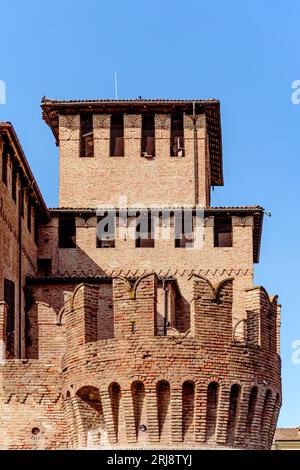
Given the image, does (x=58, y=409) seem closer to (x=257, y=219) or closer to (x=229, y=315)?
(x=229, y=315)

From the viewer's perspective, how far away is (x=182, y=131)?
59.0 m

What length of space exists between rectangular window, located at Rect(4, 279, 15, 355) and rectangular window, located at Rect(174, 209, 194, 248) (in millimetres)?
8757

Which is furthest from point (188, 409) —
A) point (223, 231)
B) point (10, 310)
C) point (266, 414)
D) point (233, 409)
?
point (223, 231)

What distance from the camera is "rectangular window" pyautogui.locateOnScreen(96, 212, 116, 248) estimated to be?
180 feet

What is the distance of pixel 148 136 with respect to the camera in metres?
59.0

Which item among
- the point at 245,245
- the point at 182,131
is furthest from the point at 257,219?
the point at 182,131

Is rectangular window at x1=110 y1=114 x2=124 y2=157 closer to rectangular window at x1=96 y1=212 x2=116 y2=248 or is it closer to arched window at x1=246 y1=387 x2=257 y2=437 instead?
rectangular window at x1=96 y1=212 x2=116 y2=248

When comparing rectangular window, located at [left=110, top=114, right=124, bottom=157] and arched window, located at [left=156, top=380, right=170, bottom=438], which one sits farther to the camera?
rectangular window, located at [left=110, top=114, right=124, bottom=157]

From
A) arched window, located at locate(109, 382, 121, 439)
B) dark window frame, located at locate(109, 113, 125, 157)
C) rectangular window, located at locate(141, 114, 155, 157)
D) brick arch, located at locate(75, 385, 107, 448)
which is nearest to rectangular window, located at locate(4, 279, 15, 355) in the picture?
brick arch, located at locate(75, 385, 107, 448)

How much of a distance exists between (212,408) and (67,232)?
72.5 ft

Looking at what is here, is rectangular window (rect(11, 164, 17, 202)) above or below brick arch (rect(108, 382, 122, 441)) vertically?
above

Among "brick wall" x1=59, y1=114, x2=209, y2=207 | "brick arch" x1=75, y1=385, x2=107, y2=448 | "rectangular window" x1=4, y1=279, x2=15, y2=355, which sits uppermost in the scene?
"brick wall" x1=59, y1=114, x2=209, y2=207

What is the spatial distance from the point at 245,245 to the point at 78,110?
8932 millimetres
